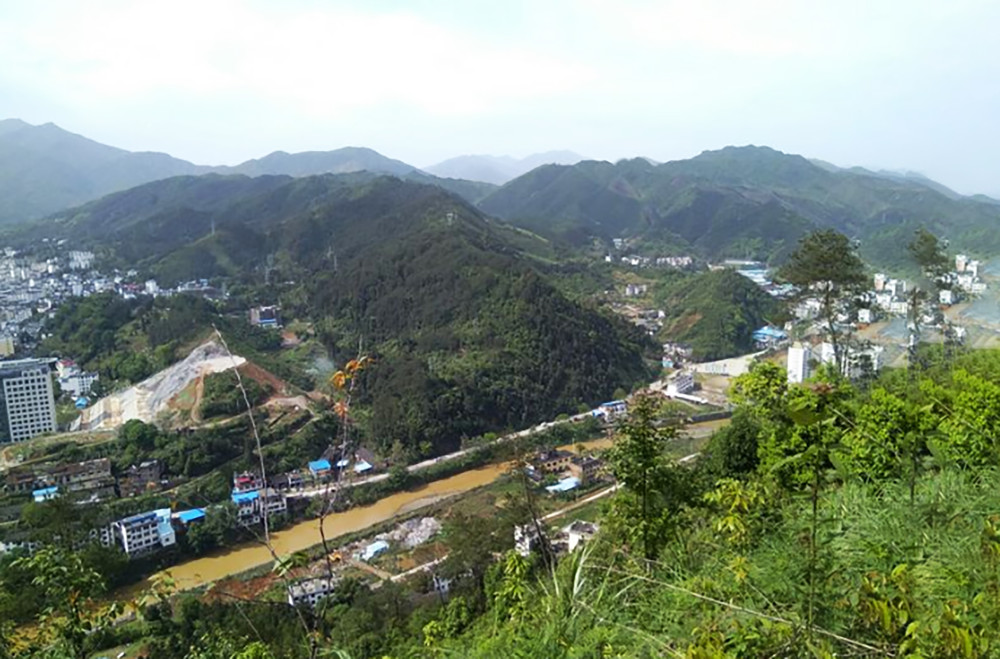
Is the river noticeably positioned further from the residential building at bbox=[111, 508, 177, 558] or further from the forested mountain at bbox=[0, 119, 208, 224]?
the forested mountain at bbox=[0, 119, 208, 224]

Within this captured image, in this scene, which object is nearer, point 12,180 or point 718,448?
point 718,448

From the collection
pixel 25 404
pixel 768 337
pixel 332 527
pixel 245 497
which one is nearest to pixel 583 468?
pixel 332 527

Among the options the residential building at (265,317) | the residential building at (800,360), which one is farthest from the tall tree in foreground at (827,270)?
the residential building at (265,317)

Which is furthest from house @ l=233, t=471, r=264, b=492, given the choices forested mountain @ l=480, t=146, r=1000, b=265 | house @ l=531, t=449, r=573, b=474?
forested mountain @ l=480, t=146, r=1000, b=265

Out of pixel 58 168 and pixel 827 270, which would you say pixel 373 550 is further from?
pixel 58 168

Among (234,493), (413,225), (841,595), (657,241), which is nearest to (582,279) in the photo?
(413,225)

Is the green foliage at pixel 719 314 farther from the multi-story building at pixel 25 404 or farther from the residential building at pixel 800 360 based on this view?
the multi-story building at pixel 25 404

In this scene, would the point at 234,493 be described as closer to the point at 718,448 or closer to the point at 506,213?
the point at 718,448
